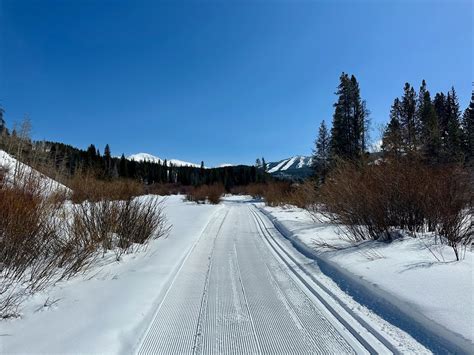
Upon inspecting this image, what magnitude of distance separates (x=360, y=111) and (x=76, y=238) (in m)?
34.0

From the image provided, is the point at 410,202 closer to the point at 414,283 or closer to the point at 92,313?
the point at 414,283

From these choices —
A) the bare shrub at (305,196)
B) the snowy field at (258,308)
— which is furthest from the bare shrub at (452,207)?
the bare shrub at (305,196)

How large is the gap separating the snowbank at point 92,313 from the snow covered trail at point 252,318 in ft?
0.68

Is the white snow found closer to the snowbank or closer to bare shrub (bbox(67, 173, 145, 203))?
bare shrub (bbox(67, 173, 145, 203))

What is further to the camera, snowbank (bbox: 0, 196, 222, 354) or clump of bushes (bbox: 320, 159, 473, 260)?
clump of bushes (bbox: 320, 159, 473, 260)

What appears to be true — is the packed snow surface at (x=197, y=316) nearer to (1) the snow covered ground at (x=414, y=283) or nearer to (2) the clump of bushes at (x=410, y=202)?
(1) the snow covered ground at (x=414, y=283)

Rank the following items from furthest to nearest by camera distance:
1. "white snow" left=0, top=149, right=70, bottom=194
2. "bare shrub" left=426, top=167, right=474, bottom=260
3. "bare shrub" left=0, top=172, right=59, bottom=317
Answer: "bare shrub" left=426, top=167, right=474, bottom=260 < "white snow" left=0, top=149, right=70, bottom=194 < "bare shrub" left=0, top=172, right=59, bottom=317

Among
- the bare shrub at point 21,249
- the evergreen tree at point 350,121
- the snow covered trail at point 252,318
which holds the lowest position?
the snow covered trail at point 252,318

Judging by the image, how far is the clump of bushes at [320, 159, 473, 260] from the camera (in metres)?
5.87

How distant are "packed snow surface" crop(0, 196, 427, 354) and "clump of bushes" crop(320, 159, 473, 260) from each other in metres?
2.43

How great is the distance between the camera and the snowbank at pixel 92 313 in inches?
97.9

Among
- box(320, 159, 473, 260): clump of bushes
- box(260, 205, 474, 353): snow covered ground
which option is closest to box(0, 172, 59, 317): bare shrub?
box(260, 205, 474, 353): snow covered ground

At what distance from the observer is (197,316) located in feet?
10.5

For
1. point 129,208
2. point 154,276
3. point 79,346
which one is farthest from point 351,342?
point 129,208
